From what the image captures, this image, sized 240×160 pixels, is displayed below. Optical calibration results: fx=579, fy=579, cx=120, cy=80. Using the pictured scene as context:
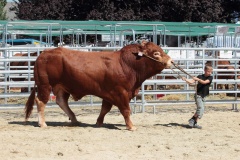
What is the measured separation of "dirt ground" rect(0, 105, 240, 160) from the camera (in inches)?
306

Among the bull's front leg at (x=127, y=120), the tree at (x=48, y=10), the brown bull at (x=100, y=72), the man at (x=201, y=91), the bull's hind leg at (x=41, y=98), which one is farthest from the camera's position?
the tree at (x=48, y=10)

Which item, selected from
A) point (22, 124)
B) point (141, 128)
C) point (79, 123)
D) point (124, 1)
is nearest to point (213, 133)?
point (141, 128)

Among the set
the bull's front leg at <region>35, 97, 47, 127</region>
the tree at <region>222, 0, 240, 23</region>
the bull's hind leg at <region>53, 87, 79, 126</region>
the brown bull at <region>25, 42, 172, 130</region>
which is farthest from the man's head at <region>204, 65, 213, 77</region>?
the tree at <region>222, 0, 240, 23</region>

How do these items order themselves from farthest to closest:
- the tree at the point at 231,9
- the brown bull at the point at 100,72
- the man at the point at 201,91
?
the tree at the point at 231,9
the man at the point at 201,91
the brown bull at the point at 100,72

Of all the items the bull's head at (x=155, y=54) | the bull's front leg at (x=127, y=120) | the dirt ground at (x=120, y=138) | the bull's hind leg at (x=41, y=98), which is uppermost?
the bull's head at (x=155, y=54)

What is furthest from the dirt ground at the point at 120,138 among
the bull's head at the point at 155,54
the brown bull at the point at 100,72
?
the bull's head at the point at 155,54

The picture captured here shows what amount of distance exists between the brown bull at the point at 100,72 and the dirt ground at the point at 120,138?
57 centimetres

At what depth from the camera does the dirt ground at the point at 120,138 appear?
7.77 m

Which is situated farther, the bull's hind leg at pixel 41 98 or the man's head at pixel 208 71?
the man's head at pixel 208 71

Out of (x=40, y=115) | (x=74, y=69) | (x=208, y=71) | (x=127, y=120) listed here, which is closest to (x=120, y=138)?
(x=127, y=120)

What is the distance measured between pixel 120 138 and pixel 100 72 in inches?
62.8

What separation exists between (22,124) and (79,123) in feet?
3.45

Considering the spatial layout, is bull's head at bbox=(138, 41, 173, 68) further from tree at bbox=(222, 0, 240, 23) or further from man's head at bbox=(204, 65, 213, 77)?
tree at bbox=(222, 0, 240, 23)

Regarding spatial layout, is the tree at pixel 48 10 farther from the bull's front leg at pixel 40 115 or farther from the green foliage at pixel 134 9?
the bull's front leg at pixel 40 115
